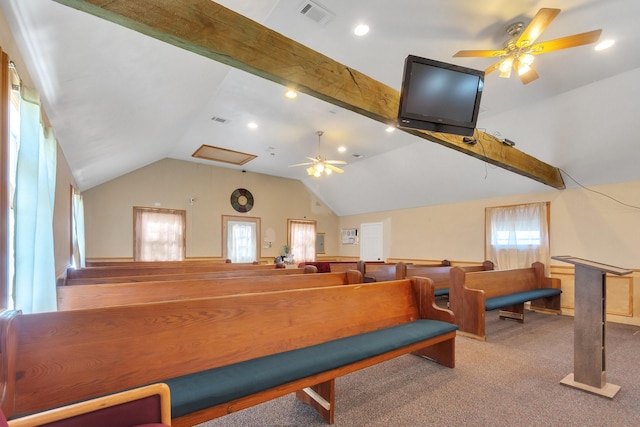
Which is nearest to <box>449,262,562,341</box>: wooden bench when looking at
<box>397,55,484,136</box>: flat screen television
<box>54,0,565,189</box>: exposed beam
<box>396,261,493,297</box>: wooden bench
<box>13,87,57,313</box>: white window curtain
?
<box>396,261,493,297</box>: wooden bench

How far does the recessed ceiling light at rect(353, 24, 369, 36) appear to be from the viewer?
2793 mm

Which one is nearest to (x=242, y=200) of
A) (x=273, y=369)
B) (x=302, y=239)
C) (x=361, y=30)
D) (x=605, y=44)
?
(x=302, y=239)

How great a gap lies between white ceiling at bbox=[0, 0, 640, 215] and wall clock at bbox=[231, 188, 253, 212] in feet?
5.84

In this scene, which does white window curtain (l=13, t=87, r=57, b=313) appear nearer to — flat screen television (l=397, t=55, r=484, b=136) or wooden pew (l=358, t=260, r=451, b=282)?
flat screen television (l=397, t=55, r=484, b=136)

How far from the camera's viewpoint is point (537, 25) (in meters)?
2.24

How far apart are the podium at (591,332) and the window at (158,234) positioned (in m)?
7.16

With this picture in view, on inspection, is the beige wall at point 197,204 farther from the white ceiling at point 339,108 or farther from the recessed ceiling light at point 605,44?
the recessed ceiling light at point 605,44

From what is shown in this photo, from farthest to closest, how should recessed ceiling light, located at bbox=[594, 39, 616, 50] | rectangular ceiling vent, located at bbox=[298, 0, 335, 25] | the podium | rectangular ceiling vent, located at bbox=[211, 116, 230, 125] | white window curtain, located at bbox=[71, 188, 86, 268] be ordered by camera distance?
1. rectangular ceiling vent, located at bbox=[211, 116, 230, 125]
2. white window curtain, located at bbox=[71, 188, 86, 268]
3. recessed ceiling light, located at bbox=[594, 39, 616, 50]
4. rectangular ceiling vent, located at bbox=[298, 0, 335, 25]
5. the podium

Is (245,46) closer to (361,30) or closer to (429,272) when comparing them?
(361,30)

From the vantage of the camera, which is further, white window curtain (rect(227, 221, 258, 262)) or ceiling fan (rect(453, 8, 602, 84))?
white window curtain (rect(227, 221, 258, 262))

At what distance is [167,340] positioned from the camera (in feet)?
5.48

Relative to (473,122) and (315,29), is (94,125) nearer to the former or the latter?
(315,29)

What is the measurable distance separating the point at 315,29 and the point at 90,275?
12.3 ft

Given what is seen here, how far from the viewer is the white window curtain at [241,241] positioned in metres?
8.00
